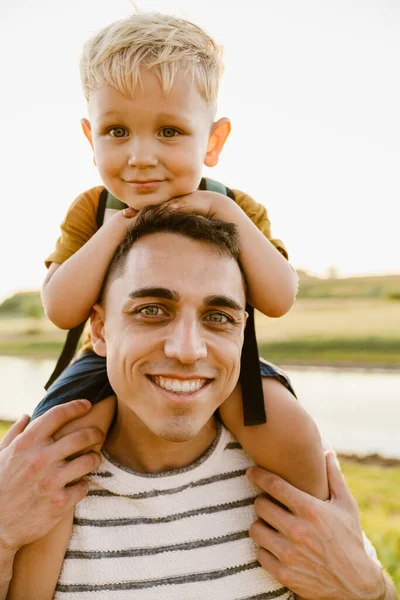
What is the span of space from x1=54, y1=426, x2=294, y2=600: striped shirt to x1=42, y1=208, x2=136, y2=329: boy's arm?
0.60 metres

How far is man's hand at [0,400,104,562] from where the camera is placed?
78.2 inches

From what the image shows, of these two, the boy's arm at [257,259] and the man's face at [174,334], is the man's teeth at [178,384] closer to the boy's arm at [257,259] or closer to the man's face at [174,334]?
the man's face at [174,334]

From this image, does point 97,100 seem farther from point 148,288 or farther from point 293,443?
point 293,443

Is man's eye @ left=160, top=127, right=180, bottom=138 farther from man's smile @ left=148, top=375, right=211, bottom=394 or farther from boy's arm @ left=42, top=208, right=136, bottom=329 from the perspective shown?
man's smile @ left=148, top=375, right=211, bottom=394

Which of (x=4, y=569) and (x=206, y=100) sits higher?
(x=206, y=100)

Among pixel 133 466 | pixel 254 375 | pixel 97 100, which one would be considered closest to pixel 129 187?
pixel 97 100

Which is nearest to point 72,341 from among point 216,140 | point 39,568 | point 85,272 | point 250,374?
point 85,272

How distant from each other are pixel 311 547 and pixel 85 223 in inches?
60.0

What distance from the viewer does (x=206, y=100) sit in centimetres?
215

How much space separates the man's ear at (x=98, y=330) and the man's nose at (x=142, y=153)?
1.97ft

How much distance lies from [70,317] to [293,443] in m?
0.96

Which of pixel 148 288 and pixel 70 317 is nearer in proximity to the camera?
pixel 148 288

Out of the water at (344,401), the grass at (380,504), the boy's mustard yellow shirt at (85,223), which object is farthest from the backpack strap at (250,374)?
the water at (344,401)

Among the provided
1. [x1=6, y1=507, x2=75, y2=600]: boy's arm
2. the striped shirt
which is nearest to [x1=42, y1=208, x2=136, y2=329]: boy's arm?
the striped shirt
